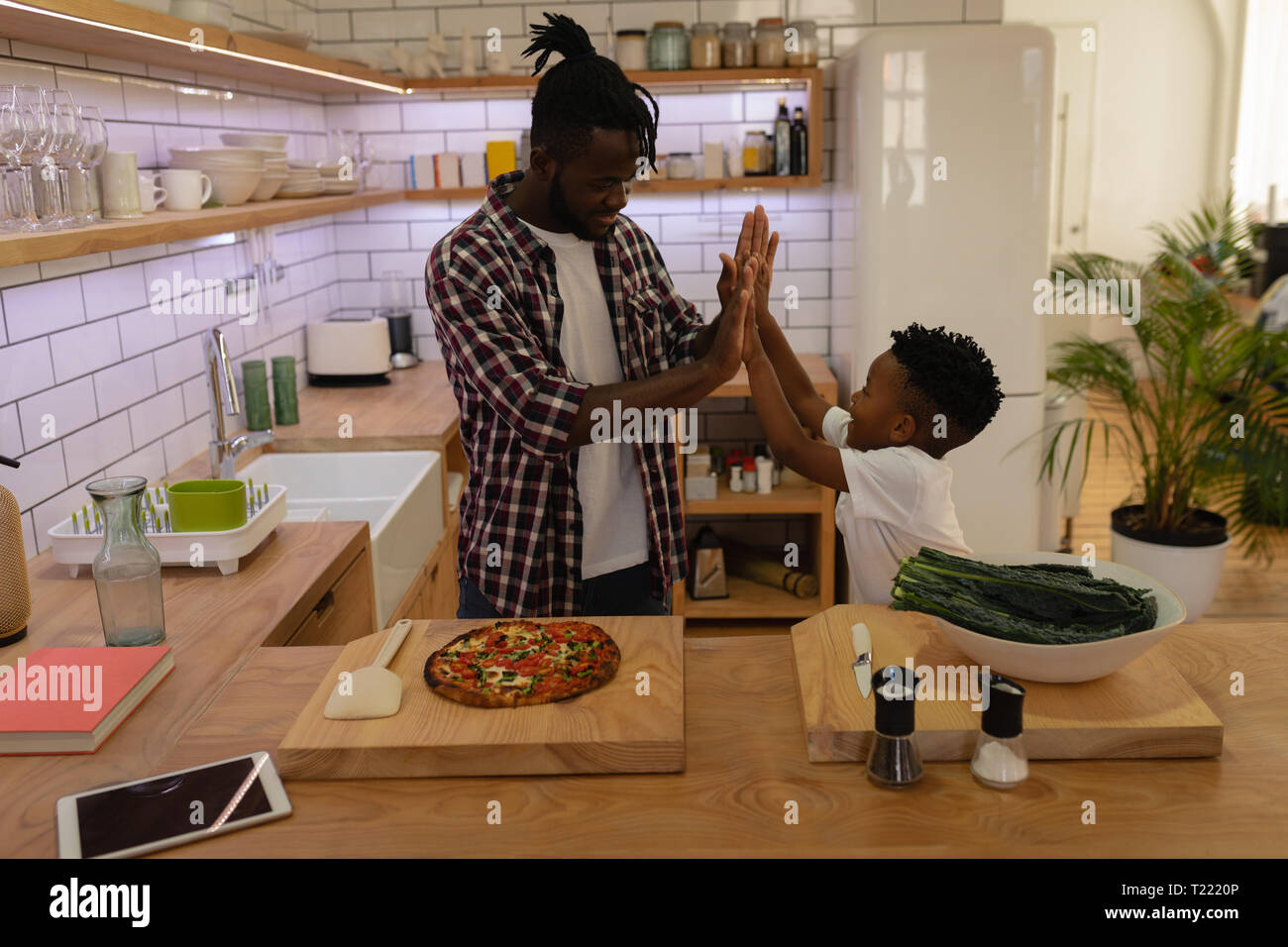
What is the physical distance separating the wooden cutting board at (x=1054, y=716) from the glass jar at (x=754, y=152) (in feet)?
9.02

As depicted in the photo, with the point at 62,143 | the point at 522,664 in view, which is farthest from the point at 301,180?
the point at 522,664

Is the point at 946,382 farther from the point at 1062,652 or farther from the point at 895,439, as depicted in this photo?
the point at 1062,652

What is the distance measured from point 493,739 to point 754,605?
107 inches

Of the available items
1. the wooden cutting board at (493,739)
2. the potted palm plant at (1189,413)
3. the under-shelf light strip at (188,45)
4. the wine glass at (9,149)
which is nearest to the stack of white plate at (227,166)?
the under-shelf light strip at (188,45)

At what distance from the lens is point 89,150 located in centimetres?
207

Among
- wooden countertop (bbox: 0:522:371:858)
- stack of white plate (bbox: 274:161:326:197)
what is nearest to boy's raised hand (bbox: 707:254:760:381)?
wooden countertop (bbox: 0:522:371:858)

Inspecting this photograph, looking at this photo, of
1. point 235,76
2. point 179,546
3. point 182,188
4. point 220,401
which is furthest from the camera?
point 235,76

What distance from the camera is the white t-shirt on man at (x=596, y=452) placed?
204 centimetres

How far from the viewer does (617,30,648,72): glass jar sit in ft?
12.7

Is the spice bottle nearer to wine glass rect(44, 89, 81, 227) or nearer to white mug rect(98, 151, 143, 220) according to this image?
wine glass rect(44, 89, 81, 227)

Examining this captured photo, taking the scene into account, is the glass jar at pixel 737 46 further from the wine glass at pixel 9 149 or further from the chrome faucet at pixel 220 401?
the wine glass at pixel 9 149
